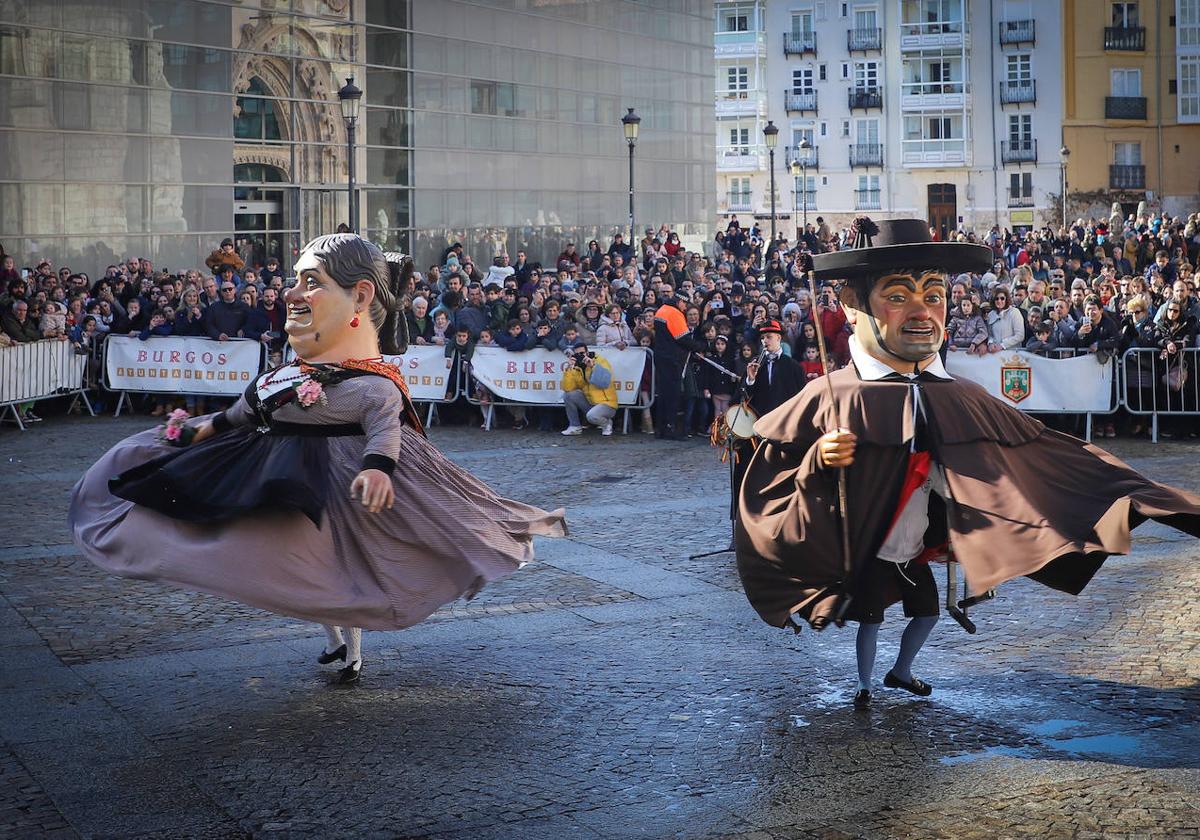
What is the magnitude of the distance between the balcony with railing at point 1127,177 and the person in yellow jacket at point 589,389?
151 feet

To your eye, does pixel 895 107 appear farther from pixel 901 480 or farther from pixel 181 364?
pixel 901 480

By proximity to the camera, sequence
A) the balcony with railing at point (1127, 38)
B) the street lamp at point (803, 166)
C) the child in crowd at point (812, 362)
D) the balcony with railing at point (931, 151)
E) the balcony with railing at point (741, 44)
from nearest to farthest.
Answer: the child in crowd at point (812, 362) < the street lamp at point (803, 166) < the balcony with railing at point (1127, 38) < the balcony with railing at point (931, 151) < the balcony with railing at point (741, 44)

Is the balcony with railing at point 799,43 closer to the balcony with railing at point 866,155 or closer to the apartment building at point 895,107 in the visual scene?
the apartment building at point 895,107

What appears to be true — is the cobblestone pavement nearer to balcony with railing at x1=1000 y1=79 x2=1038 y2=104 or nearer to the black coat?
the black coat

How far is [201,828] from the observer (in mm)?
5387

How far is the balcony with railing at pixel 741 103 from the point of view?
64625 mm

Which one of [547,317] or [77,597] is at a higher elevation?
[547,317]

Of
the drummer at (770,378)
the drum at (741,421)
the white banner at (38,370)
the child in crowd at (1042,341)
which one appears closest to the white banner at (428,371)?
the white banner at (38,370)

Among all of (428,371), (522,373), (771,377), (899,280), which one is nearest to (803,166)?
(428,371)

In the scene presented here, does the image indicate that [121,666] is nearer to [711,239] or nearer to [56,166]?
[56,166]

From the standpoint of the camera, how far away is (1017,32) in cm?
5909

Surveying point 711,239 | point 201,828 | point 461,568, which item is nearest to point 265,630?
point 461,568

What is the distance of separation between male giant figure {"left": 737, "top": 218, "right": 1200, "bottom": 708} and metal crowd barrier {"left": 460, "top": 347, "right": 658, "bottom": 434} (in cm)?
990

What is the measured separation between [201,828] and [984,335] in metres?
12.0
